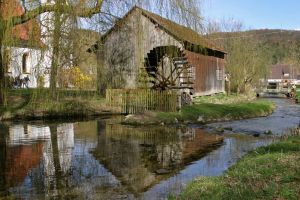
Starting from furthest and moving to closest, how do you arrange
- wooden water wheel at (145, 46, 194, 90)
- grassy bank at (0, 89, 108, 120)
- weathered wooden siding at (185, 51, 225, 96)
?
weathered wooden siding at (185, 51, 225, 96) → wooden water wheel at (145, 46, 194, 90) → grassy bank at (0, 89, 108, 120)

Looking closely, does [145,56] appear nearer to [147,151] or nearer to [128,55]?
[128,55]

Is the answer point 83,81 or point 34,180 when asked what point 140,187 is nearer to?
point 34,180

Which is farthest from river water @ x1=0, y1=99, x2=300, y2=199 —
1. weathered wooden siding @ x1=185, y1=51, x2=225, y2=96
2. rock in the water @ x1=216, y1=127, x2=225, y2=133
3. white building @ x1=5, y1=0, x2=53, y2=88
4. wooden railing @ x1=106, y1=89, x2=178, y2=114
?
weathered wooden siding @ x1=185, y1=51, x2=225, y2=96

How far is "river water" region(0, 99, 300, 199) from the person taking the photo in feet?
24.6

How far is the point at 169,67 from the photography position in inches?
1030

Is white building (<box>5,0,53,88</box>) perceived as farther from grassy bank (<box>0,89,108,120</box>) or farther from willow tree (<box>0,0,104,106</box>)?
grassy bank (<box>0,89,108,120</box>)

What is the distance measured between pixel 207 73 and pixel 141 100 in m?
11.6

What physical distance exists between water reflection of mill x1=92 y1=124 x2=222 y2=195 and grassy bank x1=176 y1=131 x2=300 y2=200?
133 centimetres

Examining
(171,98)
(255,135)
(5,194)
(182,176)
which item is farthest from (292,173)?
(171,98)

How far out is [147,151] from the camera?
11.5m

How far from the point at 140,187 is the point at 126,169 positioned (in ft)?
5.13

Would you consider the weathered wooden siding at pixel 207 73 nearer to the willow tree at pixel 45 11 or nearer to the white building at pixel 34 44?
the white building at pixel 34 44

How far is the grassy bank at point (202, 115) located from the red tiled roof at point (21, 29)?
257 inches

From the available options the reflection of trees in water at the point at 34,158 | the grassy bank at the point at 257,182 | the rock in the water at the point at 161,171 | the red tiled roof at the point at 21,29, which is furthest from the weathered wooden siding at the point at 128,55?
the grassy bank at the point at 257,182
